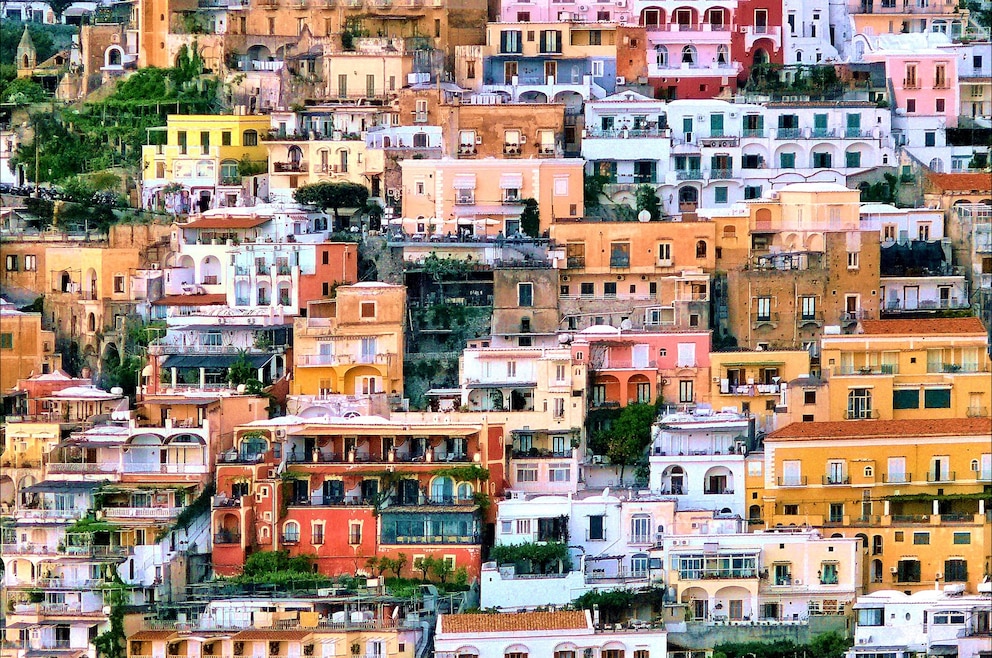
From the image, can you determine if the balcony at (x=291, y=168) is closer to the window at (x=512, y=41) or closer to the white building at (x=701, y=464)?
the window at (x=512, y=41)

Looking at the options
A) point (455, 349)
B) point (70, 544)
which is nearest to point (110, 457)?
point (70, 544)

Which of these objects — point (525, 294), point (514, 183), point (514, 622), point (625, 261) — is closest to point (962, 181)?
point (625, 261)

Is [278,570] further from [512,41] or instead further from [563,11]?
[563,11]

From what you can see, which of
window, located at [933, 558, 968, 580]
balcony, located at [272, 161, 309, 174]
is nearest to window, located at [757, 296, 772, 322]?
window, located at [933, 558, 968, 580]

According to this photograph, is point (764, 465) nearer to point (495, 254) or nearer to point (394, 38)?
point (495, 254)

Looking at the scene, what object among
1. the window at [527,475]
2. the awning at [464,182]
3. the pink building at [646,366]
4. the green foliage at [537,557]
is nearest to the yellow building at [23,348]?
the awning at [464,182]
